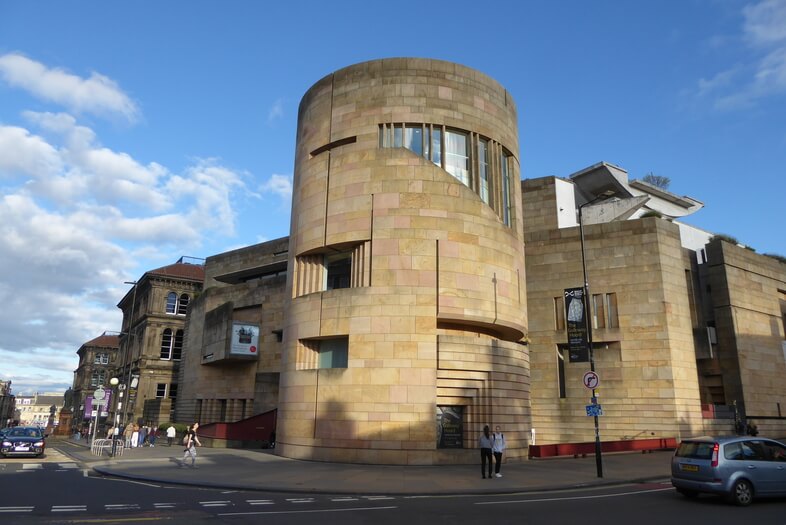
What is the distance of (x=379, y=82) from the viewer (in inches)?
1049

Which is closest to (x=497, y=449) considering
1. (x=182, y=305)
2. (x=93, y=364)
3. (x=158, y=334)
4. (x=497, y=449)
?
(x=497, y=449)

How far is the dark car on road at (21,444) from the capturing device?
2444 cm

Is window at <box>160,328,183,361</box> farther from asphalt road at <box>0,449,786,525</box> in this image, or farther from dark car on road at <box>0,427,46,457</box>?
asphalt road at <box>0,449,786,525</box>

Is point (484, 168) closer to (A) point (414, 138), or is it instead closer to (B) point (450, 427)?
(A) point (414, 138)

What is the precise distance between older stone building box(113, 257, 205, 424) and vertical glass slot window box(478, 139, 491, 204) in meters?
46.1

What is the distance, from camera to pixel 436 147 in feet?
85.9

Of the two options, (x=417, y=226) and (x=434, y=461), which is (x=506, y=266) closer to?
(x=417, y=226)

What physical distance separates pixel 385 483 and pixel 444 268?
997 centimetres

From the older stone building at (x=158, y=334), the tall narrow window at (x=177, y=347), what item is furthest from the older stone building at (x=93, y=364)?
the tall narrow window at (x=177, y=347)

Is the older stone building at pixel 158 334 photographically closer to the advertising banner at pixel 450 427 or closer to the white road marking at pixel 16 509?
the advertising banner at pixel 450 427

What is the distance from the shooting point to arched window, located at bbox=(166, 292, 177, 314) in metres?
70.6

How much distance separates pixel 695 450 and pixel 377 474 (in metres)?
9.79

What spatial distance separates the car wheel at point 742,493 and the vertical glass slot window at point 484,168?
1639cm

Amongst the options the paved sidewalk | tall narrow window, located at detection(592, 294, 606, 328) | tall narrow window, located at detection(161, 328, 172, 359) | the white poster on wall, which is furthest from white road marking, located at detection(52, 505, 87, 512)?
tall narrow window, located at detection(161, 328, 172, 359)
